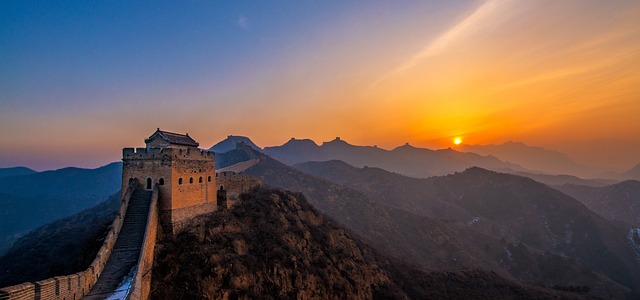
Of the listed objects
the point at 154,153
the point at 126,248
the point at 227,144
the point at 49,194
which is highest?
the point at 227,144

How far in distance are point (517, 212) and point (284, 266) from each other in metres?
104

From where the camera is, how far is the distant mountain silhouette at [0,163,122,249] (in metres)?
122

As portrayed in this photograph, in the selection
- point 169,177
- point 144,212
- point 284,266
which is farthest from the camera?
point 284,266

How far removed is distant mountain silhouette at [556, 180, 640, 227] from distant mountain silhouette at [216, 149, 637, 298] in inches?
1468

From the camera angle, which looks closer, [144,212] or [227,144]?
[144,212]

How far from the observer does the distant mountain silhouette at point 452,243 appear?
60.9 meters

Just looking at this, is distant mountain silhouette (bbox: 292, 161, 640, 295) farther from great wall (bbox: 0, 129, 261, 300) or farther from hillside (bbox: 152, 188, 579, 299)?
great wall (bbox: 0, 129, 261, 300)

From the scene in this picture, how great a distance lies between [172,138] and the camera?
932 inches

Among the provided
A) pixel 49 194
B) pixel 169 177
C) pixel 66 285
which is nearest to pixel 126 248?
pixel 66 285

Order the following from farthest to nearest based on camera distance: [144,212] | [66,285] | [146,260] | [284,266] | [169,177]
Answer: [284,266]
[169,177]
[144,212]
[146,260]
[66,285]

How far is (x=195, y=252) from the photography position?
1878cm

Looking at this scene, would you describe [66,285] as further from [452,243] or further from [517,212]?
[517,212]

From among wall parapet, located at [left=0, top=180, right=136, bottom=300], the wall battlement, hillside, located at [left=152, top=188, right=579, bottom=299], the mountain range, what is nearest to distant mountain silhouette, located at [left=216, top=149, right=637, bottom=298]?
the mountain range

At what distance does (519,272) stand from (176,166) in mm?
75207
